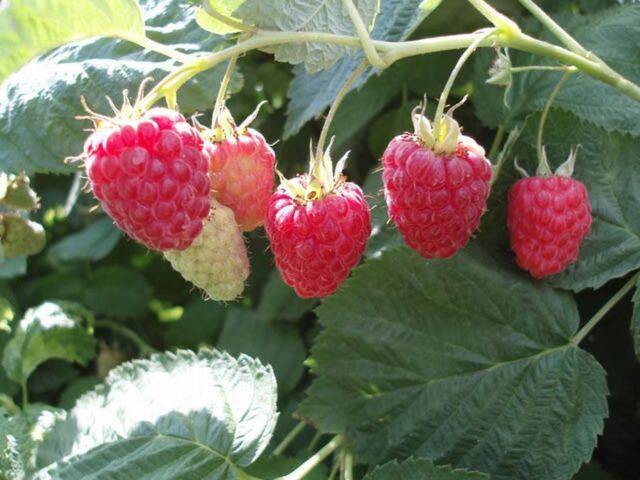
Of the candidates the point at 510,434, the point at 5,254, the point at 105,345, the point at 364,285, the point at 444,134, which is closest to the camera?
the point at 444,134

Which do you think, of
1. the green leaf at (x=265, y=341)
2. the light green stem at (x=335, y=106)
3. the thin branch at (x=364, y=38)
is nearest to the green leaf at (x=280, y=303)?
the green leaf at (x=265, y=341)

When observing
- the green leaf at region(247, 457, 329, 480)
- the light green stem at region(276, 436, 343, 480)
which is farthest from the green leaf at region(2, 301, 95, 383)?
the light green stem at region(276, 436, 343, 480)

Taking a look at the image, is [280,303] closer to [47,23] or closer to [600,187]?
[600,187]

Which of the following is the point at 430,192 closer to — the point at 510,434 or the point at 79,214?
the point at 510,434

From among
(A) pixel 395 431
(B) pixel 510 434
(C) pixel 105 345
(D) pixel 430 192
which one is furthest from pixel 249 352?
(D) pixel 430 192

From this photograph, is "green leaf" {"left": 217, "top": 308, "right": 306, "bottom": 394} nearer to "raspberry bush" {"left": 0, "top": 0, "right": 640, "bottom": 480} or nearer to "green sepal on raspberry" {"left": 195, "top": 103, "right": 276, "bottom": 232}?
"raspberry bush" {"left": 0, "top": 0, "right": 640, "bottom": 480}

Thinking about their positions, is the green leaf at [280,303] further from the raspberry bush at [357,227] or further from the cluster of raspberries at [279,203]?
the cluster of raspberries at [279,203]

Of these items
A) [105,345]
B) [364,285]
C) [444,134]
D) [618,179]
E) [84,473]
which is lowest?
[105,345]

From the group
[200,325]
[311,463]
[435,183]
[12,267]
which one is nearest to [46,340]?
[12,267]
